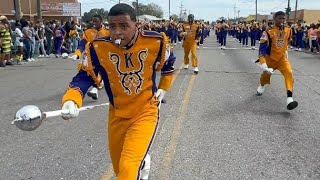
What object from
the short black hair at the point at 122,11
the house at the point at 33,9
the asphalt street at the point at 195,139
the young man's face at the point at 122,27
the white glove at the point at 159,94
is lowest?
the asphalt street at the point at 195,139

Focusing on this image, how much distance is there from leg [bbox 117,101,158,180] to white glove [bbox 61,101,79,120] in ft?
1.52

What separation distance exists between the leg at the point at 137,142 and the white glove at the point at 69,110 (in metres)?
0.46

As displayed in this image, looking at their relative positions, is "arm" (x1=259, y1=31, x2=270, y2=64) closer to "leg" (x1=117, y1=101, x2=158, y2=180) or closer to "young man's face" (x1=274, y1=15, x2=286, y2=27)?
"young man's face" (x1=274, y1=15, x2=286, y2=27)

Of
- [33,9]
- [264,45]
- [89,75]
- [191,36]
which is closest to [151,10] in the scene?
[33,9]

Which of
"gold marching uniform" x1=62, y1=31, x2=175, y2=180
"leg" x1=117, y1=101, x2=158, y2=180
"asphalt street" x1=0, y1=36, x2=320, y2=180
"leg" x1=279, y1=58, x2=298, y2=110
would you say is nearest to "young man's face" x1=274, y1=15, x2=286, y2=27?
"leg" x1=279, y1=58, x2=298, y2=110

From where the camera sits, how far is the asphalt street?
4816 mm

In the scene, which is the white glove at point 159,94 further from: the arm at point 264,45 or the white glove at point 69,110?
the arm at point 264,45

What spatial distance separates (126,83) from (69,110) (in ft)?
1.92

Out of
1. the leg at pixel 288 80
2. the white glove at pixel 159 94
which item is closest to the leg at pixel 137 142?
the white glove at pixel 159 94

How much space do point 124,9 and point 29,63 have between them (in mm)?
16080

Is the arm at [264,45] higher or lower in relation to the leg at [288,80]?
higher

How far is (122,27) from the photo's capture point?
3324 mm

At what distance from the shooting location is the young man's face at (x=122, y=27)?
3275 millimetres

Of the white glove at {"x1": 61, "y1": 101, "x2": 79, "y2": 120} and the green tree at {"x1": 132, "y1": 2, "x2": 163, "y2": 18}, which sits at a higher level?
the green tree at {"x1": 132, "y1": 2, "x2": 163, "y2": 18}
